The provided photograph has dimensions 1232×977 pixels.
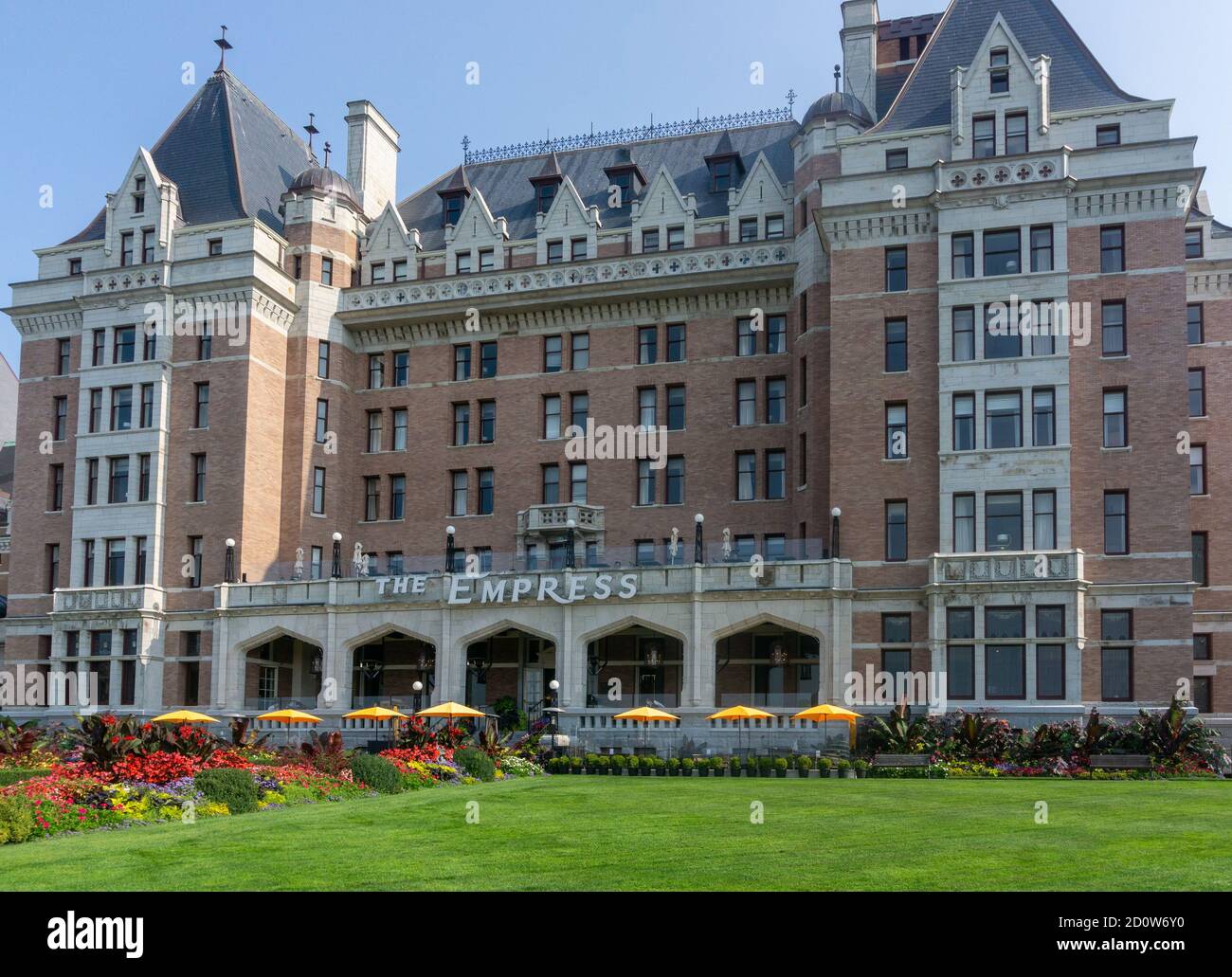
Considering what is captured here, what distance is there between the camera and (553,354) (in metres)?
59.3

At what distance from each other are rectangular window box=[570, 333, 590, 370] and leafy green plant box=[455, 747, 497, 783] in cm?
2562

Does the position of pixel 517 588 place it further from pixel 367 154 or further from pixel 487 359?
pixel 367 154

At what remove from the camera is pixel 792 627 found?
47406 millimetres

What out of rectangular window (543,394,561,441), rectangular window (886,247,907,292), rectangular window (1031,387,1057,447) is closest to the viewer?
rectangular window (1031,387,1057,447)

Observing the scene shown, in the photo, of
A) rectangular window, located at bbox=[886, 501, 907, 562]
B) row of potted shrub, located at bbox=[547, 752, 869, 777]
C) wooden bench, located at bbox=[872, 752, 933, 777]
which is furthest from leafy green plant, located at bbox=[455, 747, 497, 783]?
rectangular window, located at bbox=[886, 501, 907, 562]

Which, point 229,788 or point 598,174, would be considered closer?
point 229,788

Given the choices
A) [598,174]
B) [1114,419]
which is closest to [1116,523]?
[1114,419]

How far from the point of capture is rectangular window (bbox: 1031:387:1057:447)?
46.2 meters

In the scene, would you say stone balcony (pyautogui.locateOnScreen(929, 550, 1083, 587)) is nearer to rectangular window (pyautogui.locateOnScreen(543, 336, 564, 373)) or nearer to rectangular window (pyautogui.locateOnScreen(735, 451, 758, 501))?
rectangular window (pyautogui.locateOnScreen(735, 451, 758, 501))

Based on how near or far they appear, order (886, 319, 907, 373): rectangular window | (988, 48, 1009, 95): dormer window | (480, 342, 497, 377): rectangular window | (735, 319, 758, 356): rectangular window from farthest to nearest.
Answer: (480, 342, 497, 377): rectangular window
(735, 319, 758, 356): rectangular window
(886, 319, 907, 373): rectangular window
(988, 48, 1009, 95): dormer window

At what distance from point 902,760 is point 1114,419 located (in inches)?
569

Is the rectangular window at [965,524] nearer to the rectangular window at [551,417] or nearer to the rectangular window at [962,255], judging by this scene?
the rectangular window at [962,255]
